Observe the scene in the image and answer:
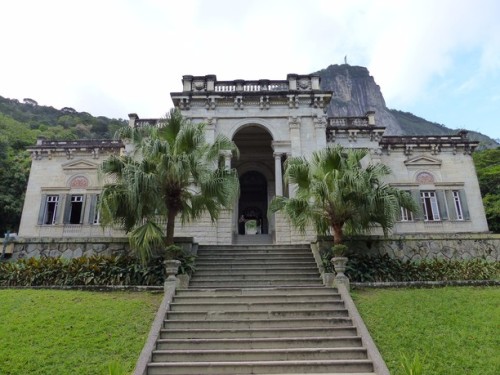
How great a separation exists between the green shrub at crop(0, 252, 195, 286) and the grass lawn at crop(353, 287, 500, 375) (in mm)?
6169

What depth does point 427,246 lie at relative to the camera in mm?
13906

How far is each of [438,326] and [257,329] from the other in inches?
161

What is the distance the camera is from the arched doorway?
25.8m

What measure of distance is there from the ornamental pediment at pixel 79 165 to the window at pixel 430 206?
2065cm

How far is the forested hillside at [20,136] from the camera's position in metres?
26.6

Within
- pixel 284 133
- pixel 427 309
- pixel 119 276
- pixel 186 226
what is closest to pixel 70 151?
pixel 186 226

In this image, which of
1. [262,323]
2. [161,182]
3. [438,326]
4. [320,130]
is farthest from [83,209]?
[438,326]

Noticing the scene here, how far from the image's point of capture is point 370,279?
475 inches

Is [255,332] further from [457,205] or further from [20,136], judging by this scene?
[20,136]

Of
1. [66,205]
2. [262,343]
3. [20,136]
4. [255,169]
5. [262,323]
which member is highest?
[20,136]

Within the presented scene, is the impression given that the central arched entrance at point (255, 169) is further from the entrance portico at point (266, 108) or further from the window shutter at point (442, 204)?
the window shutter at point (442, 204)

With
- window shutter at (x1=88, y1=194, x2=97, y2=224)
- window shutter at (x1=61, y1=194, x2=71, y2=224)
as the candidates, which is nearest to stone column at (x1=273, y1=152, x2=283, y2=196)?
window shutter at (x1=88, y1=194, x2=97, y2=224)

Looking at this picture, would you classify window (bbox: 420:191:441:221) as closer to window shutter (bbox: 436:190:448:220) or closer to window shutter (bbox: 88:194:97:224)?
window shutter (bbox: 436:190:448:220)

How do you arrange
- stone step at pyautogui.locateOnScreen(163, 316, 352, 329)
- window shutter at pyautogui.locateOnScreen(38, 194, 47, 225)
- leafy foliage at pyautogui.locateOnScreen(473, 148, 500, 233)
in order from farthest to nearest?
leafy foliage at pyautogui.locateOnScreen(473, 148, 500, 233) < window shutter at pyautogui.locateOnScreen(38, 194, 47, 225) < stone step at pyautogui.locateOnScreen(163, 316, 352, 329)
